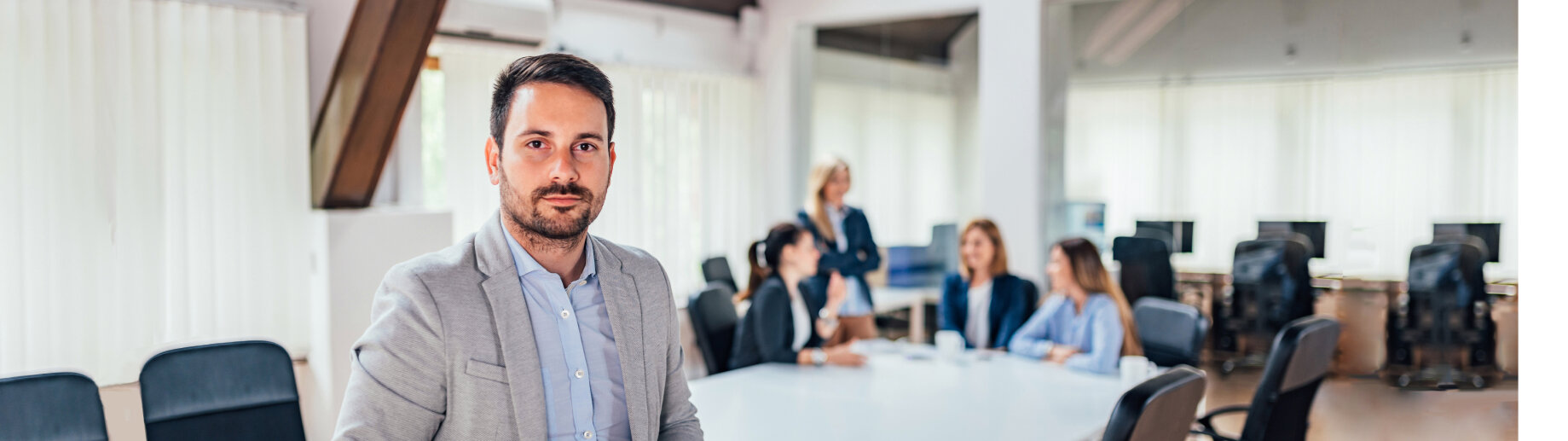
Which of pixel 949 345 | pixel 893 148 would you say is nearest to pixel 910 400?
pixel 949 345

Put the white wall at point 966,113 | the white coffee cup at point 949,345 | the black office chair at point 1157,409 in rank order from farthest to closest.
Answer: the white wall at point 966,113
the white coffee cup at point 949,345
the black office chair at point 1157,409

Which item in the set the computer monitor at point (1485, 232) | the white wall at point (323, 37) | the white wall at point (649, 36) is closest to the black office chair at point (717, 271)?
the white wall at point (649, 36)

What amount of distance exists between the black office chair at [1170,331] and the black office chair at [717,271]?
2.45 metres

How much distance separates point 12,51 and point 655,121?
3357 mm

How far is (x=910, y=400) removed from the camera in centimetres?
327

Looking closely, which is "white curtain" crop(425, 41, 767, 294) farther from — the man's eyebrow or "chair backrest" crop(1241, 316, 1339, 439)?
the man's eyebrow

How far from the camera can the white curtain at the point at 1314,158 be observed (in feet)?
15.6

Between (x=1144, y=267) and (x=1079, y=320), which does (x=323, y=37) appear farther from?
(x=1144, y=267)

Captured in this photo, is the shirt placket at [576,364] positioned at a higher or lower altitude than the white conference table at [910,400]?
higher

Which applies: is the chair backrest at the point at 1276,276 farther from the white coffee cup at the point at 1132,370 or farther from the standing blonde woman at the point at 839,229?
the white coffee cup at the point at 1132,370

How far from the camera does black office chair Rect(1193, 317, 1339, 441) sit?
304 centimetres

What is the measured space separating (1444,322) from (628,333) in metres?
4.81

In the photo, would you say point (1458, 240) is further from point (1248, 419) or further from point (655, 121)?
point (655, 121)

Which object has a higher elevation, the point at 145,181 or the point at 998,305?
the point at 145,181
